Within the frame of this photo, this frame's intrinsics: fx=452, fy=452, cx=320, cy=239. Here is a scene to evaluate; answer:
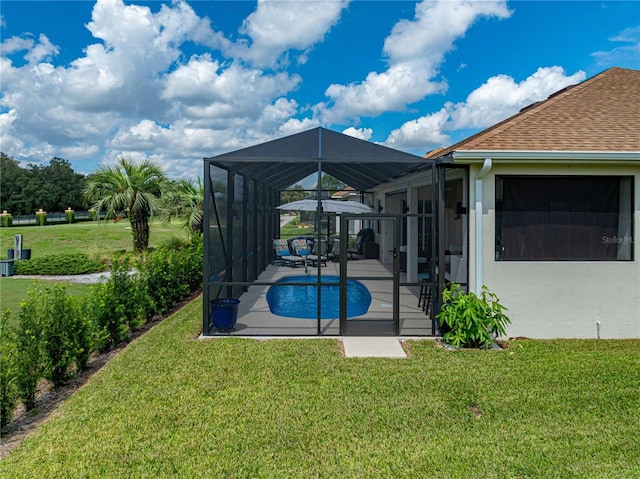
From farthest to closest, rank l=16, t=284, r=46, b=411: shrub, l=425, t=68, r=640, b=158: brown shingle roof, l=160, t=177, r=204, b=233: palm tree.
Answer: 1. l=160, t=177, r=204, b=233: palm tree
2. l=425, t=68, r=640, b=158: brown shingle roof
3. l=16, t=284, r=46, b=411: shrub

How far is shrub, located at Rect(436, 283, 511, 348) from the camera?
7.03 meters

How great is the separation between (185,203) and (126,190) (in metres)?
2.05

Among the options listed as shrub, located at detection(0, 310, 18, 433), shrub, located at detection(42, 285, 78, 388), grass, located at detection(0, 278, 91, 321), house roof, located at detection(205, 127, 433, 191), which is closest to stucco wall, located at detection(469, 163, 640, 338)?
house roof, located at detection(205, 127, 433, 191)

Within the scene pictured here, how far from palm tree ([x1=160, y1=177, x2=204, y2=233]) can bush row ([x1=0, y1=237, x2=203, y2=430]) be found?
677 cm

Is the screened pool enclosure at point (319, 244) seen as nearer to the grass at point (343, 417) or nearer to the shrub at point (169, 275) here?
the grass at point (343, 417)

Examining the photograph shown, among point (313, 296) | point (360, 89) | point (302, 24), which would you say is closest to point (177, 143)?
point (360, 89)

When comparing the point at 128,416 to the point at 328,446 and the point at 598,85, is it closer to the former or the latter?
the point at 328,446

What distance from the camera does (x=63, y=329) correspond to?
565 centimetres

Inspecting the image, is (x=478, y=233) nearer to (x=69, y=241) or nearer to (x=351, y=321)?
(x=351, y=321)

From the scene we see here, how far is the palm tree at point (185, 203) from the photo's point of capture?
1603 centimetres

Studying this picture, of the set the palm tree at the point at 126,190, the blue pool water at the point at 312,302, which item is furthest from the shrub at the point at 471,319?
the palm tree at the point at 126,190

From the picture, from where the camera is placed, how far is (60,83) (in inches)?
505

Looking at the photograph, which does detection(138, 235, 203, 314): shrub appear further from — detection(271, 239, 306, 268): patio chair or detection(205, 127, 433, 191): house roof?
detection(271, 239, 306, 268): patio chair

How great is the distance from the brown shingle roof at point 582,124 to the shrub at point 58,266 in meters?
14.2
